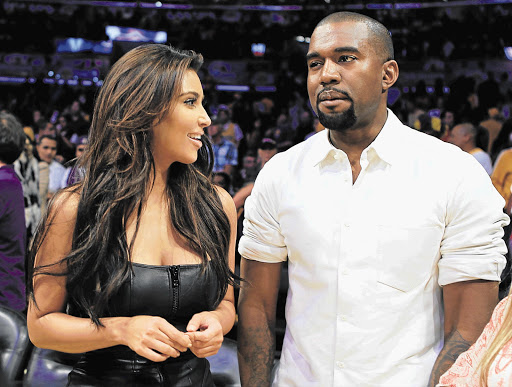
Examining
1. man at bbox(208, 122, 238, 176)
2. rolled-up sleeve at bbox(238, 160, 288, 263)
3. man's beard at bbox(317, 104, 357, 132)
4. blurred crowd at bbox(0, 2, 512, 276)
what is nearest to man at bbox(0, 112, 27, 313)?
rolled-up sleeve at bbox(238, 160, 288, 263)

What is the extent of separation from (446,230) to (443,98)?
33.1ft

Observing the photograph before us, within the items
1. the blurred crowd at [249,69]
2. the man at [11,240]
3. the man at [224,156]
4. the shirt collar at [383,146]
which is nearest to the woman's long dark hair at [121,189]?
the shirt collar at [383,146]

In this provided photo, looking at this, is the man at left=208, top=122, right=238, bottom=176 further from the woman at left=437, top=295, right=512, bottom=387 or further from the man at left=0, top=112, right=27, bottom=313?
the woman at left=437, top=295, right=512, bottom=387

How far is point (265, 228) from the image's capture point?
1.87m

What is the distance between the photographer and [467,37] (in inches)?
516

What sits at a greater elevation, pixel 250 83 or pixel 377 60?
pixel 250 83

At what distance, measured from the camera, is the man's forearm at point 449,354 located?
5.41ft

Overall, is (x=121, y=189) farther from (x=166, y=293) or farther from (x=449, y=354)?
(x=449, y=354)

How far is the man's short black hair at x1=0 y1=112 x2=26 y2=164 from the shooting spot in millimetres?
3418

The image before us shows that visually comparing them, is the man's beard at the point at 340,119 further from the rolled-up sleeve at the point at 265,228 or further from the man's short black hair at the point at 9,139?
the man's short black hair at the point at 9,139

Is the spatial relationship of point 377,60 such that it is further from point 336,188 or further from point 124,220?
point 124,220

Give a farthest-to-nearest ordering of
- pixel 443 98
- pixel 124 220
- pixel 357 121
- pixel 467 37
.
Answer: pixel 467 37 < pixel 443 98 < pixel 357 121 < pixel 124 220

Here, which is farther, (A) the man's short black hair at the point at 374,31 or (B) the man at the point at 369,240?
(A) the man's short black hair at the point at 374,31

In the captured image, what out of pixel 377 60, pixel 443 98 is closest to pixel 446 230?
pixel 377 60
